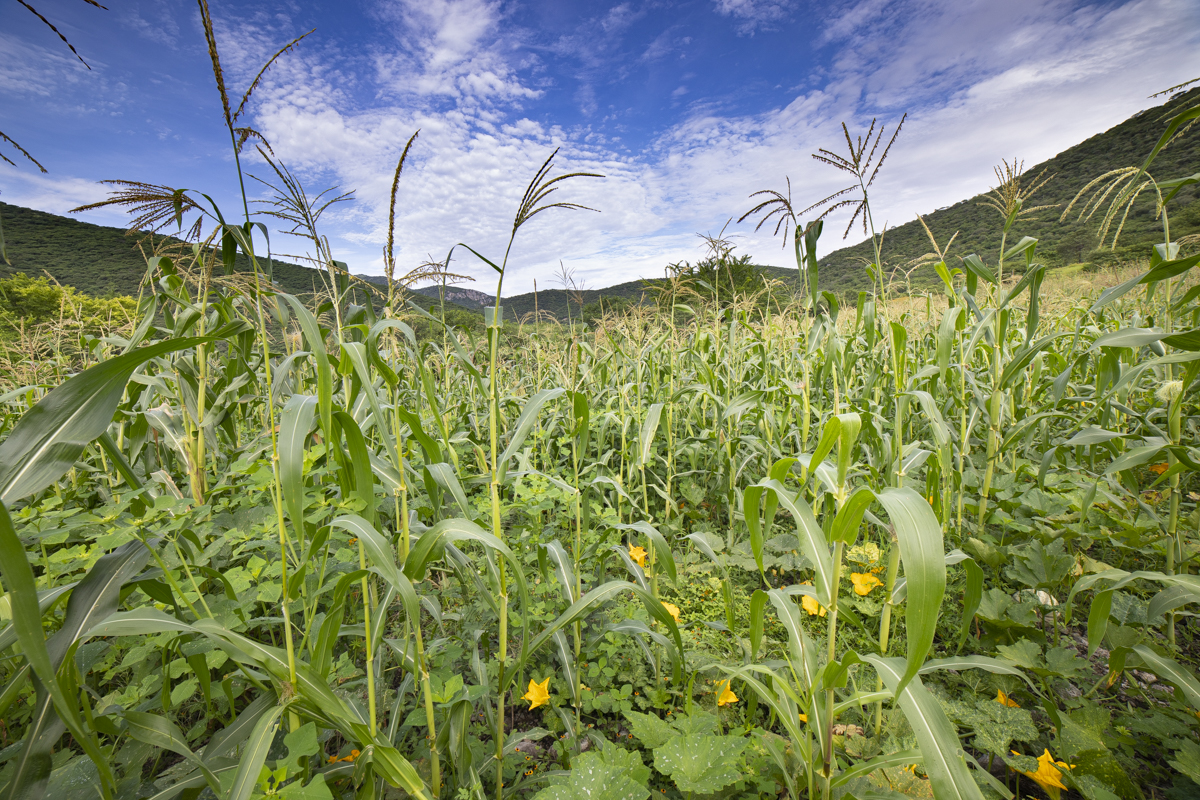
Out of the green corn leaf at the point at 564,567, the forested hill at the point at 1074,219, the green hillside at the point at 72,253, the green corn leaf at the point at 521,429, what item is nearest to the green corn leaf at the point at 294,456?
the green corn leaf at the point at 521,429

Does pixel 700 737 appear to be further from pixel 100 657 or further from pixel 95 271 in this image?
pixel 95 271

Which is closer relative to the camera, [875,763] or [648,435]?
[875,763]

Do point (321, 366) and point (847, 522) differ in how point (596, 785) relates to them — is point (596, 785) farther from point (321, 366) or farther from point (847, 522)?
point (321, 366)

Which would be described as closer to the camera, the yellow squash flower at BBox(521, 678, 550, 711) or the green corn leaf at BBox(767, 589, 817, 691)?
the green corn leaf at BBox(767, 589, 817, 691)

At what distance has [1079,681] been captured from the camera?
182 cm

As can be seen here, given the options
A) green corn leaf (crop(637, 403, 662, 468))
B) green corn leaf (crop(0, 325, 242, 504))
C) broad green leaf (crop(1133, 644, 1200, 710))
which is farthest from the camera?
green corn leaf (crop(637, 403, 662, 468))

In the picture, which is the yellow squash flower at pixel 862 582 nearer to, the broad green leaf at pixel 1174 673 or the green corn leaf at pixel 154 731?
the broad green leaf at pixel 1174 673

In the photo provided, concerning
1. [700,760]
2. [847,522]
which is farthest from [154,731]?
[847,522]

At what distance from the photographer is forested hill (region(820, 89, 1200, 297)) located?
77.6 ft

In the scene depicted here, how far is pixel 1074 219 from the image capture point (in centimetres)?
2242

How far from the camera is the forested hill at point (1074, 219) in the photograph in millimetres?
23656

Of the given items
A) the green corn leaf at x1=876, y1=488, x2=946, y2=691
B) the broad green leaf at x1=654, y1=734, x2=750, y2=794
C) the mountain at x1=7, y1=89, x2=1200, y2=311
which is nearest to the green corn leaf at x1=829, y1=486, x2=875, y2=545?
the green corn leaf at x1=876, y1=488, x2=946, y2=691

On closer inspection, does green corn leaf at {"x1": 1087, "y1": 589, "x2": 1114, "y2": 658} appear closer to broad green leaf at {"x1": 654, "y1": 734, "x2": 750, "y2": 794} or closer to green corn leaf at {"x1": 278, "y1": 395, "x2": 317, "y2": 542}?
broad green leaf at {"x1": 654, "y1": 734, "x2": 750, "y2": 794}

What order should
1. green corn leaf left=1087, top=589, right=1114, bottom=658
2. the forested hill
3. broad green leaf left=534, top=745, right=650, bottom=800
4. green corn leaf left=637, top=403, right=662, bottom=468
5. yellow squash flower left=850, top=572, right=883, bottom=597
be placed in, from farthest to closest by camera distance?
1. the forested hill
2. green corn leaf left=637, top=403, right=662, bottom=468
3. yellow squash flower left=850, top=572, right=883, bottom=597
4. green corn leaf left=1087, top=589, right=1114, bottom=658
5. broad green leaf left=534, top=745, right=650, bottom=800
